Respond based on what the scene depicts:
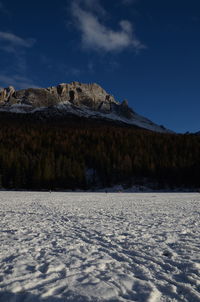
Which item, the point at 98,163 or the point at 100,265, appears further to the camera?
the point at 98,163

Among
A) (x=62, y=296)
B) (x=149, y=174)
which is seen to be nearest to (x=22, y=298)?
(x=62, y=296)

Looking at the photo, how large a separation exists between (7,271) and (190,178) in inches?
3077

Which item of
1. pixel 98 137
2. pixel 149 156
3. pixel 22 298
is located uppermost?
pixel 98 137

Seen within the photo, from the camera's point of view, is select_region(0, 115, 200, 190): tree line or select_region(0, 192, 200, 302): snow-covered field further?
select_region(0, 115, 200, 190): tree line

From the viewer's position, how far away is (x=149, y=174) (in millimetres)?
79312

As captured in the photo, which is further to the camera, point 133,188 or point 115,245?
point 133,188

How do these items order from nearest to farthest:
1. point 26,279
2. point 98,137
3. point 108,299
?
1. point 108,299
2. point 26,279
3. point 98,137

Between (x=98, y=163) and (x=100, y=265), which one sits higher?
(x=98, y=163)

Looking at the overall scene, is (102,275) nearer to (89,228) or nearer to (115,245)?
(115,245)

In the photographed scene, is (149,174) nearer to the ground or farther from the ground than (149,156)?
nearer to the ground

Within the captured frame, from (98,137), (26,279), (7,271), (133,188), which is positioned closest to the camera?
(26,279)

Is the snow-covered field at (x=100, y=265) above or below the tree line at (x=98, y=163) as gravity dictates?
below

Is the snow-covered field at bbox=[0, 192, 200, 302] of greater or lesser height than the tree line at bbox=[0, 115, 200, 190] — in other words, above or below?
below

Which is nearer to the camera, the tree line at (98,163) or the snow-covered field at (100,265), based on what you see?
the snow-covered field at (100,265)
